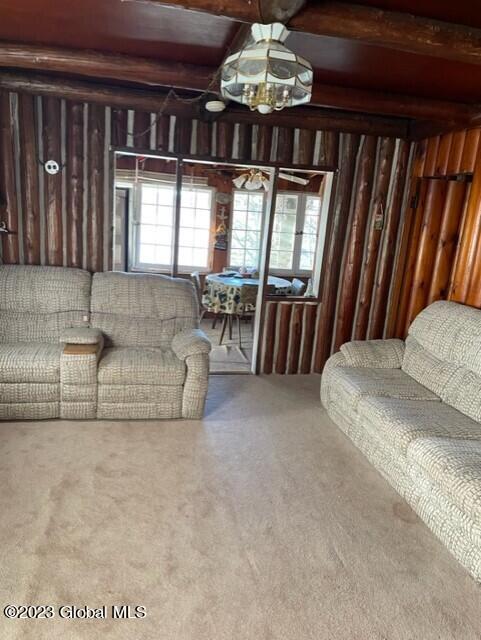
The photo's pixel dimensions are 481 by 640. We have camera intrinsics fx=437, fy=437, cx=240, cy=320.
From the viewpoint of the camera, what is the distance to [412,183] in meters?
4.15

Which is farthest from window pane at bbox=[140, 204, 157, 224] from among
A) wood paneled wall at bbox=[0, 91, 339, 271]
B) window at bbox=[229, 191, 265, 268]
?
wood paneled wall at bbox=[0, 91, 339, 271]

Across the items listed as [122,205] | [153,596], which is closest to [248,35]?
[153,596]

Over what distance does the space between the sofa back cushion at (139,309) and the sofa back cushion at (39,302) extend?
14 centimetres

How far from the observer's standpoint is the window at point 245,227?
6371 millimetres

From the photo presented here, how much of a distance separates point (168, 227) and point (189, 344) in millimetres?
3387

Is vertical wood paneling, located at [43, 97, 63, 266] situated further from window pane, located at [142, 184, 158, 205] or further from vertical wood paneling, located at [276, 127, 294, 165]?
window pane, located at [142, 184, 158, 205]

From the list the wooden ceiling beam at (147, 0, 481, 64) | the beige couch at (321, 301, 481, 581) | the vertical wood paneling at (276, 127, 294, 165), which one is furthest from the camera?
the vertical wood paneling at (276, 127, 294, 165)

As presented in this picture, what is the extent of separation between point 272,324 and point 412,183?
6.18 ft

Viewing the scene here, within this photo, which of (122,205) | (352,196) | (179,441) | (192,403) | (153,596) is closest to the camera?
(153,596)

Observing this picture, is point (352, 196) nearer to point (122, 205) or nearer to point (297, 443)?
A: point (297, 443)

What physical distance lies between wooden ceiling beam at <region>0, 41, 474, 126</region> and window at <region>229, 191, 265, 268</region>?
3251 mm

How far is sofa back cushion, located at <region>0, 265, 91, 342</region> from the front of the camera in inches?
136

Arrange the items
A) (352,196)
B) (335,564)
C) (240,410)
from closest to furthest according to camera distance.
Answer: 1. (335,564)
2. (240,410)
3. (352,196)

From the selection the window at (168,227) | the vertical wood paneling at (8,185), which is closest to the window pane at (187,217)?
the window at (168,227)
